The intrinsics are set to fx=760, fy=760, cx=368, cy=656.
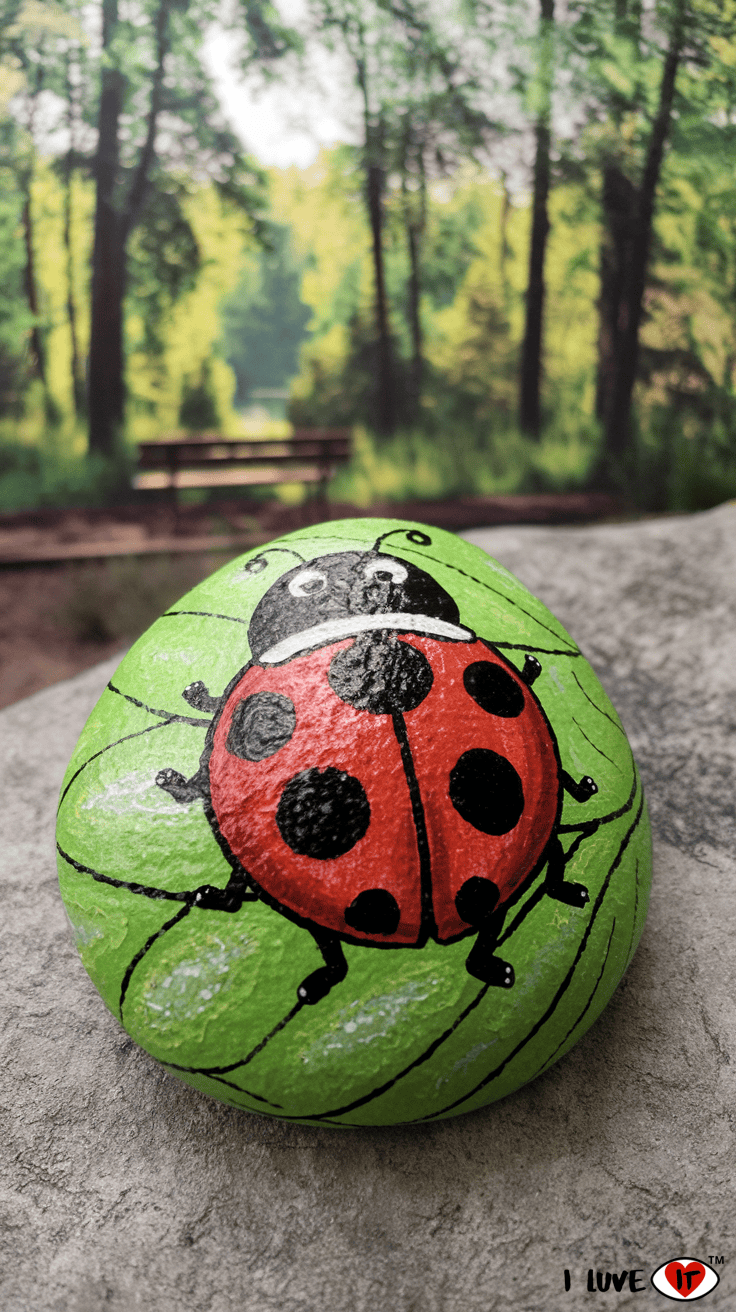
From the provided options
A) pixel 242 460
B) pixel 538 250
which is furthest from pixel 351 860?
pixel 538 250

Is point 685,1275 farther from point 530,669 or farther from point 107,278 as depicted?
point 107,278

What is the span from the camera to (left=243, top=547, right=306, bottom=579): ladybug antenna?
6.23ft

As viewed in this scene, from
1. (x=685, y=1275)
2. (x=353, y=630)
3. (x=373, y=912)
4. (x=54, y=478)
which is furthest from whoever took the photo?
(x=54, y=478)

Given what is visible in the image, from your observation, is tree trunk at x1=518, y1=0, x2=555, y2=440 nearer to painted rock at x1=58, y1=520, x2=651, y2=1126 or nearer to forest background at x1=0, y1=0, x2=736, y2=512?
forest background at x1=0, y1=0, x2=736, y2=512

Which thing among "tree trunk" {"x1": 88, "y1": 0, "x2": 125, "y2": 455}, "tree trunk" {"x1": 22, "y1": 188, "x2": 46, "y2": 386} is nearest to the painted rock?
"tree trunk" {"x1": 88, "y1": 0, "x2": 125, "y2": 455}

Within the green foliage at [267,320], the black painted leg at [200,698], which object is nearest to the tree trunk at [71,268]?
the green foliage at [267,320]

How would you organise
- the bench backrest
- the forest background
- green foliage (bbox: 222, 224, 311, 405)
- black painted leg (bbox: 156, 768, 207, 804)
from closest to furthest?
1. black painted leg (bbox: 156, 768, 207, 804)
2. the forest background
3. green foliage (bbox: 222, 224, 311, 405)
4. the bench backrest

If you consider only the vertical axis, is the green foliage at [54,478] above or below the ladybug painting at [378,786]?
above

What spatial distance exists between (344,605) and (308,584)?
0.12 metres

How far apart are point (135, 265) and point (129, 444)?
1132 mm

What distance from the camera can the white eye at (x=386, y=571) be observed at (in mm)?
1787

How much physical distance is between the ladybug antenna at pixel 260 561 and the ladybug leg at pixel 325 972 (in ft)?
2.89

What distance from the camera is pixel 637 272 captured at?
15.6ft

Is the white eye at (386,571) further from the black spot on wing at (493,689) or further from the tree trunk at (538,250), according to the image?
the tree trunk at (538,250)
